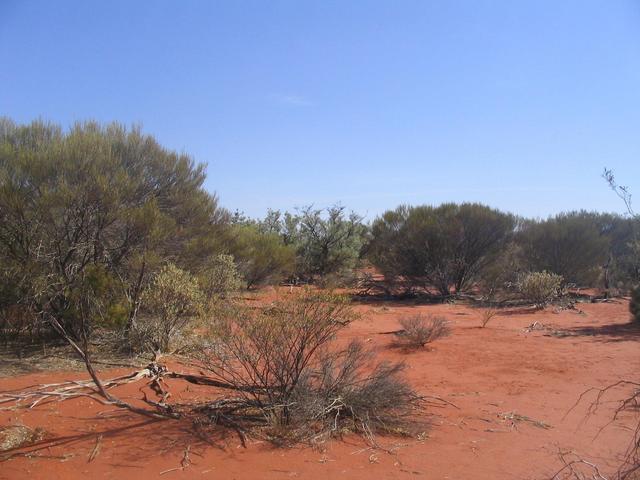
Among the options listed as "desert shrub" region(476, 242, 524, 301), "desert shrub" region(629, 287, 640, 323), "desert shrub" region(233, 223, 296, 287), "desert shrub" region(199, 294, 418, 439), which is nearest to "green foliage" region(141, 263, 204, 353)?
"desert shrub" region(199, 294, 418, 439)

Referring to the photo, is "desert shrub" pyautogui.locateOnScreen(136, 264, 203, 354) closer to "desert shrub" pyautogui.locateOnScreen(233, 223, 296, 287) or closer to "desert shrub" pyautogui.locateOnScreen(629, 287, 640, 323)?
"desert shrub" pyautogui.locateOnScreen(233, 223, 296, 287)

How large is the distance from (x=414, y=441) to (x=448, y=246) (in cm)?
1989

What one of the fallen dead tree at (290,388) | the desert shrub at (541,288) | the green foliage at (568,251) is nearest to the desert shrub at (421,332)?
the fallen dead tree at (290,388)

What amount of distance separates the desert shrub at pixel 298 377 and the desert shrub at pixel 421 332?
19.1 ft

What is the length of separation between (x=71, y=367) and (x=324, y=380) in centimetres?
525

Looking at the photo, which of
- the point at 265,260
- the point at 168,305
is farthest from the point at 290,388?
the point at 265,260

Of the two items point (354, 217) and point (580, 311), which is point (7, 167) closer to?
point (580, 311)

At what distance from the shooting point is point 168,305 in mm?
10234

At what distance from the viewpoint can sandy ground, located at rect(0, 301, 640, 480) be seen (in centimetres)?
510

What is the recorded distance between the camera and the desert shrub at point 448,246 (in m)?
25.1

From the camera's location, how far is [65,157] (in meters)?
10.1

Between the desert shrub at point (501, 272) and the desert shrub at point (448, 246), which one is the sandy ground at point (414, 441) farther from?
the desert shrub at point (448, 246)

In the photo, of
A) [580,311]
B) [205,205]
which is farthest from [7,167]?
[580,311]

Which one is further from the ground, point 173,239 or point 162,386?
point 173,239
